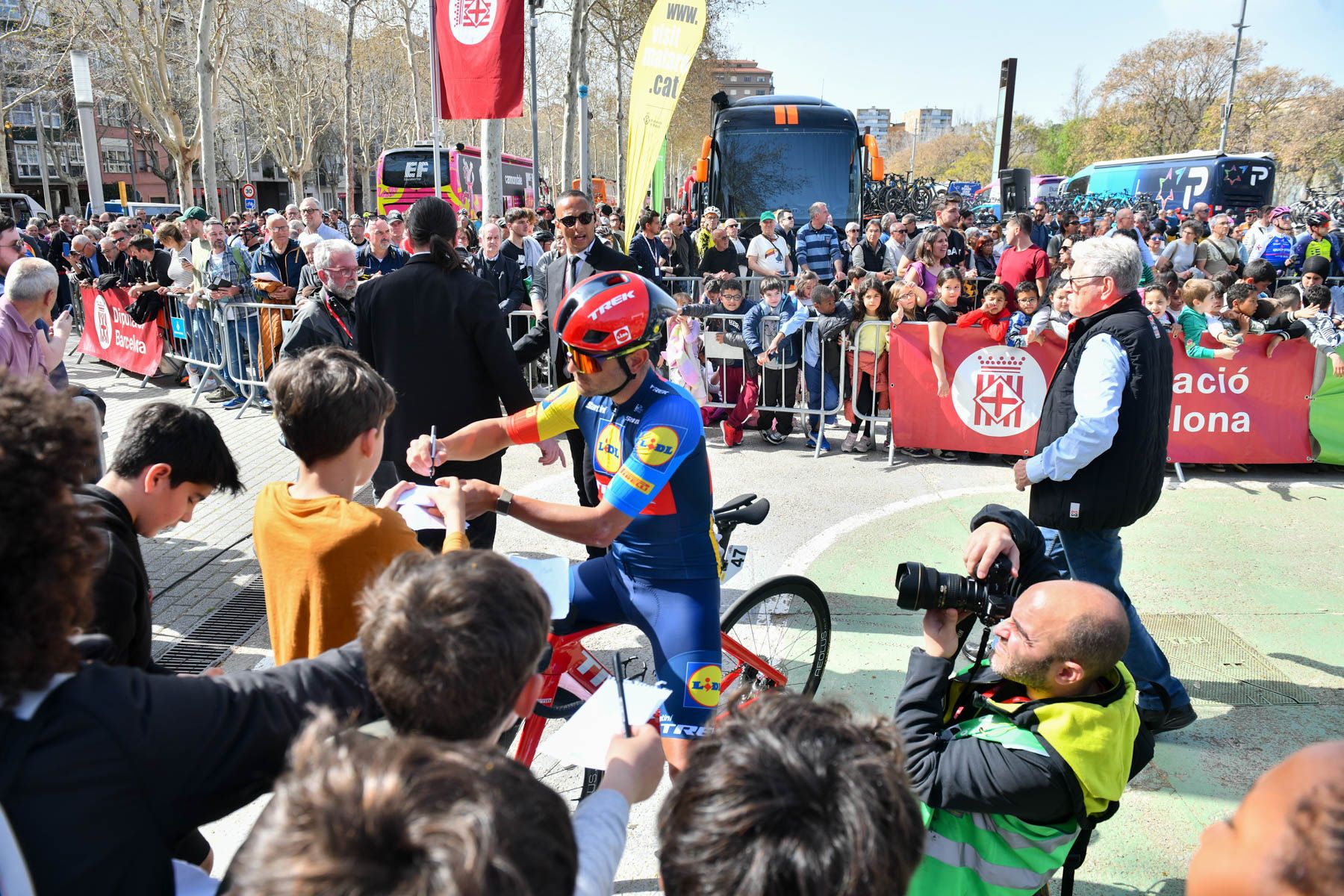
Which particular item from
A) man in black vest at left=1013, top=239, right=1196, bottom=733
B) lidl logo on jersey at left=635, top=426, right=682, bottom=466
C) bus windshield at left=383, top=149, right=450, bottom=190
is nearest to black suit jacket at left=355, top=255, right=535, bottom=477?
lidl logo on jersey at left=635, top=426, right=682, bottom=466

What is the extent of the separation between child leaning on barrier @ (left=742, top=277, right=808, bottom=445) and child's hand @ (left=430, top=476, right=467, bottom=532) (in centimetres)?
612

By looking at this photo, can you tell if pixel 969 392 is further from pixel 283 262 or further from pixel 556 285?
pixel 283 262

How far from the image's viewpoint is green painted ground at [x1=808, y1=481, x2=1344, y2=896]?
3.15 metres

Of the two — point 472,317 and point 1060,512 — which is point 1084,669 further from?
point 472,317

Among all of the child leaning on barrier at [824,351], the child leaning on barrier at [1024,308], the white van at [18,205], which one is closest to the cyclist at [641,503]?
the child leaning on barrier at [824,351]

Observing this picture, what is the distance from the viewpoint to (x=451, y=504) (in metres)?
2.24

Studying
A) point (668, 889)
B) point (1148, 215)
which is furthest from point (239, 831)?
point (1148, 215)

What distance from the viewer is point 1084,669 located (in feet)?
6.57

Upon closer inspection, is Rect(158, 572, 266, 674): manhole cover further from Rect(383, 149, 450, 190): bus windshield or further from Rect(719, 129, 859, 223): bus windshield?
Rect(383, 149, 450, 190): bus windshield

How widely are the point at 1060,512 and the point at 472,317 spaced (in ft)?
9.15

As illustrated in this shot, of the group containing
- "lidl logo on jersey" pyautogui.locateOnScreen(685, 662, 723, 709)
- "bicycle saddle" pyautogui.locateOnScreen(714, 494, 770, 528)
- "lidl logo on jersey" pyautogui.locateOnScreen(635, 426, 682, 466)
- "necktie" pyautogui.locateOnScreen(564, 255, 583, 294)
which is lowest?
"lidl logo on jersey" pyautogui.locateOnScreen(685, 662, 723, 709)

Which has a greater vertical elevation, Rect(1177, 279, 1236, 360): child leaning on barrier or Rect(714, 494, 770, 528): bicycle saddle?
Rect(1177, 279, 1236, 360): child leaning on barrier

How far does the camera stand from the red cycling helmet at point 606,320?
2.62 metres

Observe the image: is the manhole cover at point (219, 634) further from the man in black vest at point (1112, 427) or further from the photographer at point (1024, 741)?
the man in black vest at point (1112, 427)
